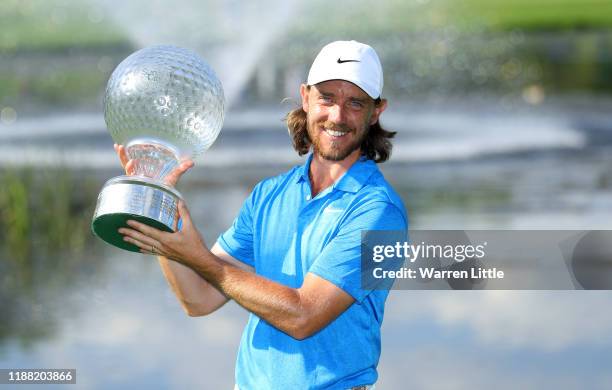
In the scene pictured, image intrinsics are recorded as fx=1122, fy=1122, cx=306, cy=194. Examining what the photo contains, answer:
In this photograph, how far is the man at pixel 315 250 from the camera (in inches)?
107

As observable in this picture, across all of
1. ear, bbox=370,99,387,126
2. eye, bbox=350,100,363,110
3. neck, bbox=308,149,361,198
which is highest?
ear, bbox=370,99,387,126

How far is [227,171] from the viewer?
460 inches

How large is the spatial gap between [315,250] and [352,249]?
4.9 inches

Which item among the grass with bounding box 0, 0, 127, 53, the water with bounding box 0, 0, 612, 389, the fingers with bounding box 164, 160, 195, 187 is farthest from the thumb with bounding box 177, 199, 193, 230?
the grass with bounding box 0, 0, 127, 53

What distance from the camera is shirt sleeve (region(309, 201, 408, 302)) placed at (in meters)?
2.78

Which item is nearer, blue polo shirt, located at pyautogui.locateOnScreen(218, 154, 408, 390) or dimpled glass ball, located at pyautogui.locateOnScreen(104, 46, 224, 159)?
blue polo shirt, located at pyautogui.locateOnScreen(218, 154, 408, 390)

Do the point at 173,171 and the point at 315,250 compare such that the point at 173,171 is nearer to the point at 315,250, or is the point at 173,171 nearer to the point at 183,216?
the point at 183,216

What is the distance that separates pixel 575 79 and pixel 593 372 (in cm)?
1438

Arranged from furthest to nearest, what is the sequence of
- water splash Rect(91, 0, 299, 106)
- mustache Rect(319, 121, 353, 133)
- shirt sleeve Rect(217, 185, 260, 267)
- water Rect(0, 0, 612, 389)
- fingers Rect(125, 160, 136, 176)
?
water splash Rect(91, 0, 299, 106) → water Rect(0, 0, 612, 389) → shirt sleeve Rect(217, 185, 260, 267) → mustache Rect(319, 121, 353, 133) → fingers Rect(125, 160, 136, 176)

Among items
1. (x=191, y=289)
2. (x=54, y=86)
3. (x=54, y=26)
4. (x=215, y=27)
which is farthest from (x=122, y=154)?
(x=54, y=26)

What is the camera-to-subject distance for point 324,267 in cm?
278

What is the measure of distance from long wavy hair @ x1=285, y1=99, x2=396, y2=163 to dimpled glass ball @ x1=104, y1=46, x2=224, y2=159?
0.39 metres

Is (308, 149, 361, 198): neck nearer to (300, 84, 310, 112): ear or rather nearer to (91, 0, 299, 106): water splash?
(300, 84, 310, 112): ear

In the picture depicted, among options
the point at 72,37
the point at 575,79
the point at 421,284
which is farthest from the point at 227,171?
the point at 72,37
